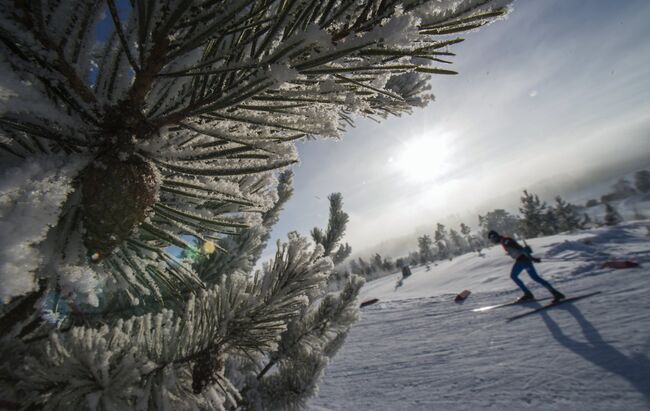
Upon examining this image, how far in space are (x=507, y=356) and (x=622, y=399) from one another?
1.90m

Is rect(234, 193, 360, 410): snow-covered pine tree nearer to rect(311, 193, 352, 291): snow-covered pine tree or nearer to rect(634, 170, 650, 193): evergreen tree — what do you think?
rect(311, 193, 352, 291): snow-covered pine tree

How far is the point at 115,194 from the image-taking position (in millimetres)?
623

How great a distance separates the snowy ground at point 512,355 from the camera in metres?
4.00

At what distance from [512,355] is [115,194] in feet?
21.3

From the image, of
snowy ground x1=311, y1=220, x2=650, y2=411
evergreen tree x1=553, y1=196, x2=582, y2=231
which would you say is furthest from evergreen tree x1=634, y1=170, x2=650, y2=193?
snowy ground x1=311, y1=220, x2=650, y2=411

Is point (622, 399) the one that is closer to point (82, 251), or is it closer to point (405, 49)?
point (405, 49)

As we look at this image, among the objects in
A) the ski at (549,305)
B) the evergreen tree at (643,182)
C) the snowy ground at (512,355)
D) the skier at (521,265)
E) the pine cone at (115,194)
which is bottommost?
the snowy ground at (512,355)

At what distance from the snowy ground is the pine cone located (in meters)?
5.00

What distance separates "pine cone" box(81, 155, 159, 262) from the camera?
62cm

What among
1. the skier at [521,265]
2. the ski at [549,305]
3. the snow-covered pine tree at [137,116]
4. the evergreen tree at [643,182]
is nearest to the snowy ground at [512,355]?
the ski at [549,305]

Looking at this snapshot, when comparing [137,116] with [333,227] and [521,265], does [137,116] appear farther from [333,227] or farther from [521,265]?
[521,265]

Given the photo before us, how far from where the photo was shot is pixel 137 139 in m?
0.65

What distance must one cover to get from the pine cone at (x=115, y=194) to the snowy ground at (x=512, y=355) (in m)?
5.00

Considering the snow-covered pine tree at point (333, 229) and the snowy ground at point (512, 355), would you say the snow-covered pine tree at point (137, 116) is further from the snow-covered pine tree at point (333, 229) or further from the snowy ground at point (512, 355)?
the snowy ground at point (512, 355)
